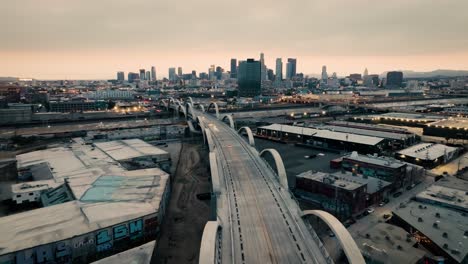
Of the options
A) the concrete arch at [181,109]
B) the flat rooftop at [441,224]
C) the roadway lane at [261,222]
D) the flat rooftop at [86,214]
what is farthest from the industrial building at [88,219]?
the concrete arch at [181,109]

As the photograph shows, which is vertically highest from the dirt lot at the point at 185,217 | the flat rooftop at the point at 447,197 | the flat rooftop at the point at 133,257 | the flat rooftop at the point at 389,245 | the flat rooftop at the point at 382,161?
the flat rooftop at the point at 382,161

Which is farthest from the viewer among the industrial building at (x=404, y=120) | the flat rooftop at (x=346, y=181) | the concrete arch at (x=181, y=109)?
the concrete arch at (x=181, y=109)

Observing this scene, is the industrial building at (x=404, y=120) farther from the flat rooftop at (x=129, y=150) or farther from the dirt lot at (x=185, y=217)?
the flat rooftop at (x=129, y=150)

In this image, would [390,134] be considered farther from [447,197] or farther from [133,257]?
[133,257]

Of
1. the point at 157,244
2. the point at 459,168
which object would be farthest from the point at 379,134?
the point at 157,244

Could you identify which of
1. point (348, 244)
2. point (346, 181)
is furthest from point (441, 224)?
point (348, 244)

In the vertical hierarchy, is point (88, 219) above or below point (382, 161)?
below
